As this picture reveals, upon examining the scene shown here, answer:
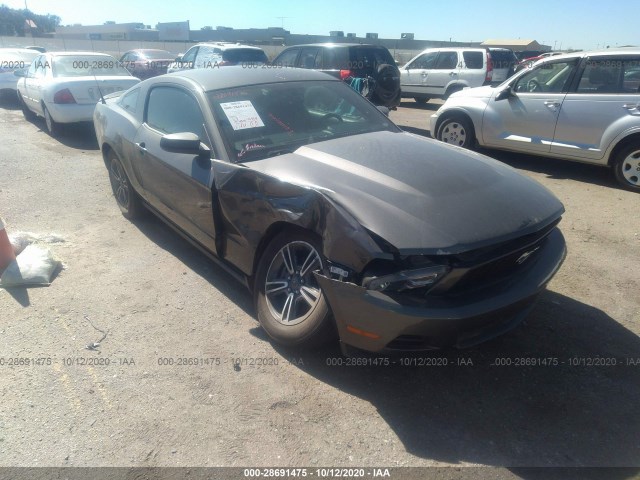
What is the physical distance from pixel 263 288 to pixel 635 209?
15.5 ft

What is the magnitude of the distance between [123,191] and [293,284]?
3.08 meters

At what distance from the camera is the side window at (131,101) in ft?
15.9

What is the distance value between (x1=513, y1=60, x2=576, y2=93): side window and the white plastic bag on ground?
21.6ft

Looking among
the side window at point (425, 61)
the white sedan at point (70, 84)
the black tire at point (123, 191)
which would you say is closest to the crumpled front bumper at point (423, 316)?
the black tire at point (123, 191)

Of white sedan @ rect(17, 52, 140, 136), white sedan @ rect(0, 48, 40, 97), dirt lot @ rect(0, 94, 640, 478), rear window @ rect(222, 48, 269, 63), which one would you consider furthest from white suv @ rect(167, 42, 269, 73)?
dirt lot @ rect(0, 94, 640, 478)

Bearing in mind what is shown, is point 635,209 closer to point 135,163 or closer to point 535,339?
point 535,339

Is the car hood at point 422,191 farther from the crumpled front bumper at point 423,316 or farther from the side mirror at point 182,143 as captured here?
the side mirror at point 182,143

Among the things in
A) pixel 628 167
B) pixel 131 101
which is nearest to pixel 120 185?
pixel 131 101

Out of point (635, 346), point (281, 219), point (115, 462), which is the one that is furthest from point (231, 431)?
point (635, 346)

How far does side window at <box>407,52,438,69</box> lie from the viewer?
1442 centimetres

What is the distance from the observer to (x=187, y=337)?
3.34 m

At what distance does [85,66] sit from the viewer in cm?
951

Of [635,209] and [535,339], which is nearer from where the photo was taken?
[535,339]

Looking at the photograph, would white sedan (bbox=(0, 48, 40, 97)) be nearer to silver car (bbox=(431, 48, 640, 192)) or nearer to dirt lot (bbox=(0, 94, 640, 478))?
dirt lot (bbox=(0, 94, 640, 478))
